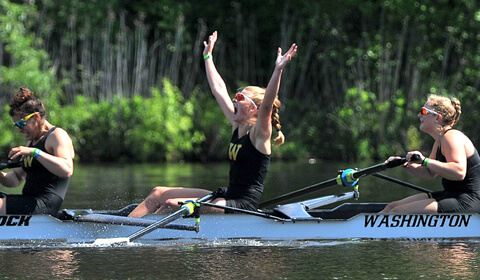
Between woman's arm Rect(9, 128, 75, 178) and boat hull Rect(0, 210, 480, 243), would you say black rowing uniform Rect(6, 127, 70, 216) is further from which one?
boat hull Rect(0, 210, 480, 243)

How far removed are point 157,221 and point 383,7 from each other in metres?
16.1

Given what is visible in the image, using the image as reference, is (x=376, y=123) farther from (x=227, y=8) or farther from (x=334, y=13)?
(x=227, y=8)

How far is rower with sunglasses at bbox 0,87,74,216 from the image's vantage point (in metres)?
8.54

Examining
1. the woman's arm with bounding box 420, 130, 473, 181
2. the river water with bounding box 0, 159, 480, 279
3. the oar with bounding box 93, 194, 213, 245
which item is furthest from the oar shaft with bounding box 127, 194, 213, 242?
the woman's arm with bounding box 420, 130, 473, 181

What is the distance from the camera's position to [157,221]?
8555 mm

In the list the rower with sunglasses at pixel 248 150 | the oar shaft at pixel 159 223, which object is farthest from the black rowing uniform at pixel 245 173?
the oar shaft at pixel 159 223

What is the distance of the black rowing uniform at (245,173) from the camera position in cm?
875

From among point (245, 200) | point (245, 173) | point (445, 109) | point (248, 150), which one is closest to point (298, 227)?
point (245, 200)

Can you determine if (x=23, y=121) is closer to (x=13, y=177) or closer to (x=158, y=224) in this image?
(x=13, y=177)

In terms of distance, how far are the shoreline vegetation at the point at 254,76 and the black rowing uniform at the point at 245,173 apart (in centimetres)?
1301

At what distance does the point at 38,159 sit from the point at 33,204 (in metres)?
0.58

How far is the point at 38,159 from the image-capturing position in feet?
27.7

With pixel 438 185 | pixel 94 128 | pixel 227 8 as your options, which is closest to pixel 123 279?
pixel 438 185

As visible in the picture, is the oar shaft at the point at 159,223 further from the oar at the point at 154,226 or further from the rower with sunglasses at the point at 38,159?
the rower with sunglasses at the point at 38,159
